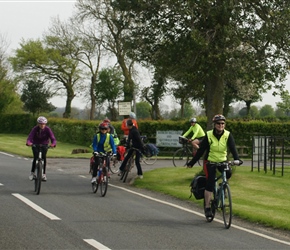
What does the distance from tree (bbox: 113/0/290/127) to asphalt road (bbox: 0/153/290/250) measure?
441 cm

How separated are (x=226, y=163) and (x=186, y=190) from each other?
239 inches

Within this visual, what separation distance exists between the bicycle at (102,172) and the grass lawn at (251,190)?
187cm

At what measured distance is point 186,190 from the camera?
1938 cm

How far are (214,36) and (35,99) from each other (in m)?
57.0

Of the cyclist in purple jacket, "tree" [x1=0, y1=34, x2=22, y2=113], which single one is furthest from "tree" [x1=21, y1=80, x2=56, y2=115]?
the cyclist in purple jacket

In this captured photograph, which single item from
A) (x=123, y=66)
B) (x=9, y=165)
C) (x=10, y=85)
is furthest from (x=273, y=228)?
(x=10, y=85)

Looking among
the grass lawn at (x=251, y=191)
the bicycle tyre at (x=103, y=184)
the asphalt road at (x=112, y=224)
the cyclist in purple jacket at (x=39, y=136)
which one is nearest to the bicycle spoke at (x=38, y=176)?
the asphalt road at (x=112, y=224)

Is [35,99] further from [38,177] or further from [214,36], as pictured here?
[38,177]

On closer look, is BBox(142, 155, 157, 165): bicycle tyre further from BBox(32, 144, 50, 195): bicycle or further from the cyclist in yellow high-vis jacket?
BBox(32, 144, 50, 195): bicycle

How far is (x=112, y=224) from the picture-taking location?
1265 centimetres

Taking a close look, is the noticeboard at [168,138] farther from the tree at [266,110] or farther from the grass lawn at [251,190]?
the tree at [266,110]

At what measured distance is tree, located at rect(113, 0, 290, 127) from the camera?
66.5 ft

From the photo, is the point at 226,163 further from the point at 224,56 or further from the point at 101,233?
the point at 224,56

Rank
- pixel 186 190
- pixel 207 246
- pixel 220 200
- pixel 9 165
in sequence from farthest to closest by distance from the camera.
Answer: pixel 9 165
pixel 186 190
pixel 220 200
pixel 207 246
